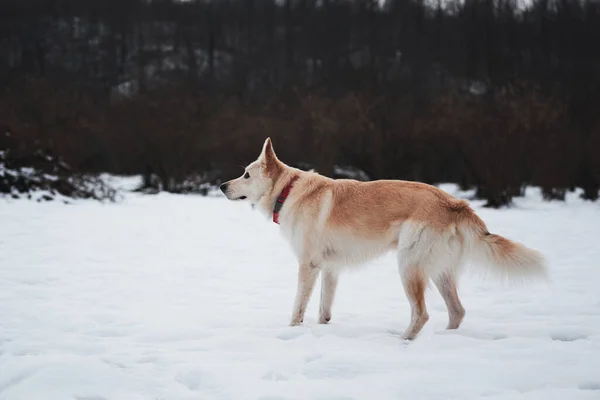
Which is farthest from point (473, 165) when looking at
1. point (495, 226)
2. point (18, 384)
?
point (18, 384)

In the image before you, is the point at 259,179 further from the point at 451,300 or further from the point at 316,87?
the point at 316,87

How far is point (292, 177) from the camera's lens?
15.6 feet

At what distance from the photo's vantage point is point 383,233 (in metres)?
4.08

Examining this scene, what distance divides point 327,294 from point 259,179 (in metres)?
1.24

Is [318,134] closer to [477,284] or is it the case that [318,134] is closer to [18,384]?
[477,284]

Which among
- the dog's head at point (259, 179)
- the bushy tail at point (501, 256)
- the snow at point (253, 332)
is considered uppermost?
the dog's head at point (259, 179)

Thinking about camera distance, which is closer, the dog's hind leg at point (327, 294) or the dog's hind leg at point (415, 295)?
the dog's hind leg at point (415, 295)

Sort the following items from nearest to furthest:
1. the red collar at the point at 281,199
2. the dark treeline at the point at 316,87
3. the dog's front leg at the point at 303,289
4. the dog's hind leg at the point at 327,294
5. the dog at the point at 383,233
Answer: the dog at the point at 383,233 < the dog's front leg at the point at 303,289 < the dog's hind leg at the point at 327,294 < the red collar at the point at 281,199 < the dark treeline at the point at 316,87

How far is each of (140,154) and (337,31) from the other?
23045mm

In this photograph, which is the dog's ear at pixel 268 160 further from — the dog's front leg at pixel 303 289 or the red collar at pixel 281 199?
the dog's front leg at pixel 303 289

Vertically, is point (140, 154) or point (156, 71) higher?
point (156, 71)

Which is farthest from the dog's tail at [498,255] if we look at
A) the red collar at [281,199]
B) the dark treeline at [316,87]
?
the dark treeline at [316,87]

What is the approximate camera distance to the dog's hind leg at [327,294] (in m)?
4.45

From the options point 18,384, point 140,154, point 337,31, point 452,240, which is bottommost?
point 140,154
